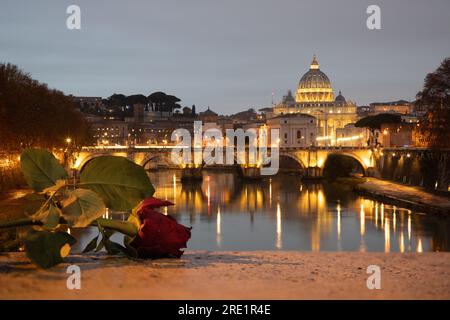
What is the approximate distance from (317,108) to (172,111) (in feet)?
139

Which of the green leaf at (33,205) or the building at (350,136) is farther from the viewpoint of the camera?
the building at (350,136)

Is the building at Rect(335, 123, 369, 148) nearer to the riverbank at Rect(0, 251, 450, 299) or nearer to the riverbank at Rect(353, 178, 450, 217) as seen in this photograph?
the riverbank at Rect(353, 178, 450, 217)

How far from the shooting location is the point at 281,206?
3666cm

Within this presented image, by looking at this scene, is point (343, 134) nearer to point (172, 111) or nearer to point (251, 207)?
point (172, 111)

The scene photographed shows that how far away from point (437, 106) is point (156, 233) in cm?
3382

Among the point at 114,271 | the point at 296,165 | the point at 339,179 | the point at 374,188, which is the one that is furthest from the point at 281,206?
the point at 296,165

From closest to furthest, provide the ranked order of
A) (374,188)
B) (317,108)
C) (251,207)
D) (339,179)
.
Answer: (251,207) < (374,188) < (339,179) < (317,108)

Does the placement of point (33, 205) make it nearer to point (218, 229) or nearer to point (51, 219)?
point (51, 219)

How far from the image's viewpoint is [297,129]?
10300 cm

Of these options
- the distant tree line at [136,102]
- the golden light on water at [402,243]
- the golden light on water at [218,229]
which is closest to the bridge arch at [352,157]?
the golden light on water at [218,229]

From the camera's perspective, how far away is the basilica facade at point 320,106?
123875mm

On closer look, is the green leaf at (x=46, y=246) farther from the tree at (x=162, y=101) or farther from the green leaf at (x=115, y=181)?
the tree at (x=162, y=101)

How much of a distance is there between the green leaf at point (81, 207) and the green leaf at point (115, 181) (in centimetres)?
8

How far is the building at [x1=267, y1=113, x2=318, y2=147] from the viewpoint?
103m
